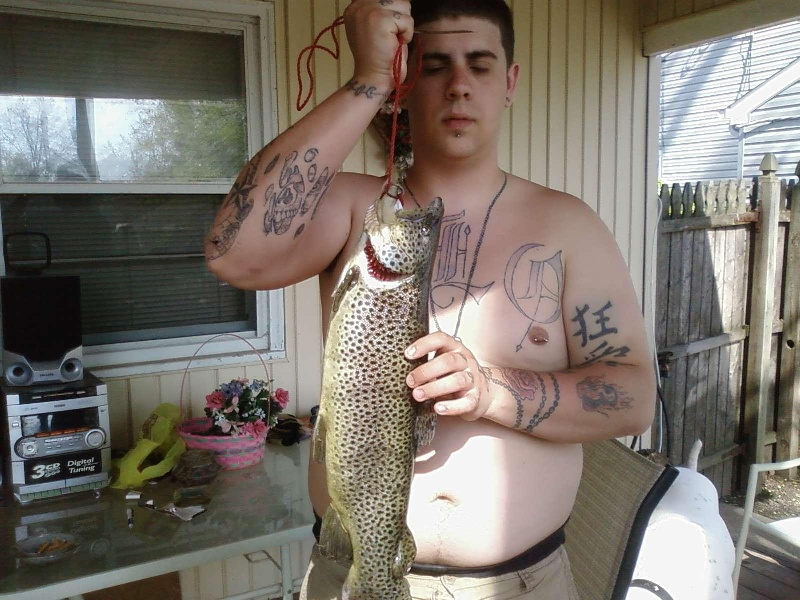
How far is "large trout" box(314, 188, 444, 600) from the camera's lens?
1357 millimetres

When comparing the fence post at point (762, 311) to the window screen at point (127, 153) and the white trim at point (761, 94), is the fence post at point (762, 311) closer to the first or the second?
the window screen at point (127, 153)

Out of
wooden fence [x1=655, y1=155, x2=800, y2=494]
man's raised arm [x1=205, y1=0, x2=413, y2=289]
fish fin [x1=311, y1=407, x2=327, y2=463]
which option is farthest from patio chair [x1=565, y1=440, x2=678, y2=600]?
wooden fence [x1=655, y1=155, x2=800, y2=494]

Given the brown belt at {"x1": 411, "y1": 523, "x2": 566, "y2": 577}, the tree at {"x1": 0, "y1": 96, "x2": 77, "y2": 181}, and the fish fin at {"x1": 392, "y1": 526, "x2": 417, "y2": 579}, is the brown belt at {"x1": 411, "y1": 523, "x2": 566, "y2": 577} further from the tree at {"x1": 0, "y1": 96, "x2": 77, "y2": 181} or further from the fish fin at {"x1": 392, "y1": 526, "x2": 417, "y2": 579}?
the tree at {"x1": 0, "y1": 96, "x2": 77, "y2": 181}

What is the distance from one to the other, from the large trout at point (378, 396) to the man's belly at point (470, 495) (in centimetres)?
20

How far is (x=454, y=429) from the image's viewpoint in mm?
1681

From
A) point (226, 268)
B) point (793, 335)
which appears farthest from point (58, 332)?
point (793, 335)

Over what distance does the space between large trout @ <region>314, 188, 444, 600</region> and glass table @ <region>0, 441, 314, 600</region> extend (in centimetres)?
112

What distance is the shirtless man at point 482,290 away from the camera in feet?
4.98

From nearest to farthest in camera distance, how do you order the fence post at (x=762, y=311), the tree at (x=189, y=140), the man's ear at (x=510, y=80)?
the man's ear at (x=510, y=80)
the tree at (x=189, y=140)
the fence post at (x=762, y=311)

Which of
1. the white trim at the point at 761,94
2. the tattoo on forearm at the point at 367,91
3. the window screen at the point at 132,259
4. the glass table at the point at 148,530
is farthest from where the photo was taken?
the white trim at the point at 761,94

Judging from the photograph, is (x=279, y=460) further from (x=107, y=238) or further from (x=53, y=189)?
(x=53, y=189)

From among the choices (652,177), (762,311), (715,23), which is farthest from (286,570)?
(762,311)

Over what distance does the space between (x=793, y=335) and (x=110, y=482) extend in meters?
5.42

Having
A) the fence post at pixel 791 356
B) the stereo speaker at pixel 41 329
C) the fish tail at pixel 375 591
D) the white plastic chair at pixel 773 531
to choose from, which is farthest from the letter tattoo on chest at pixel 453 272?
the fence post at pixel 791 356
